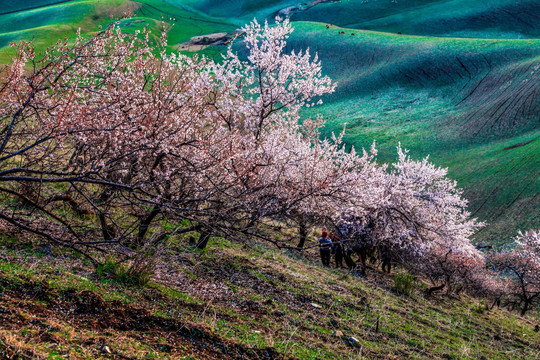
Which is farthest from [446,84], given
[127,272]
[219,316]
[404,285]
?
[127,272]

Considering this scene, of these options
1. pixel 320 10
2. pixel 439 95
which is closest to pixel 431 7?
pixel 320 10

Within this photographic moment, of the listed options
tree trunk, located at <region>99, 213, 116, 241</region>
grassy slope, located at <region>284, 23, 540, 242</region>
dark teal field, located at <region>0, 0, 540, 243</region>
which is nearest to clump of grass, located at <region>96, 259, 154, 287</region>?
tree trunk, located at <region>99, 213, 116, 241</region>

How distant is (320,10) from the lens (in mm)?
140625

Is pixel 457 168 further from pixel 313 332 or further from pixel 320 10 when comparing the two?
pixel 320 10

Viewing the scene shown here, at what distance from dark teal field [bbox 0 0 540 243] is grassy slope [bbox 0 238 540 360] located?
5.04m

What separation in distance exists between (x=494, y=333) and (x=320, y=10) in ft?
481

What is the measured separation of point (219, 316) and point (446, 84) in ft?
228

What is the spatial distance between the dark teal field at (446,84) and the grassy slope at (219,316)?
504cm

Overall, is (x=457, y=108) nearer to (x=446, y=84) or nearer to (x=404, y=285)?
(x=446, y=84)

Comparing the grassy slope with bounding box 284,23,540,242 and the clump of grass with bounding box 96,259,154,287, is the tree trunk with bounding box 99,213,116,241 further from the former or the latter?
the grassy slope with bounding box 284,23,540,242

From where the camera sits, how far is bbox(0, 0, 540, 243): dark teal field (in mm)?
37469

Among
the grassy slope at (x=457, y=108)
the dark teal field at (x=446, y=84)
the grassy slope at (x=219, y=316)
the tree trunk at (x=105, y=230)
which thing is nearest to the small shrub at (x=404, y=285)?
the grassy slope at (x=219, y=316)

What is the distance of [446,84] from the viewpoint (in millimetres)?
64688

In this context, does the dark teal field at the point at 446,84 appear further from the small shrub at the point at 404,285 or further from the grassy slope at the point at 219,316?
the small shrub at the point at 404,285
